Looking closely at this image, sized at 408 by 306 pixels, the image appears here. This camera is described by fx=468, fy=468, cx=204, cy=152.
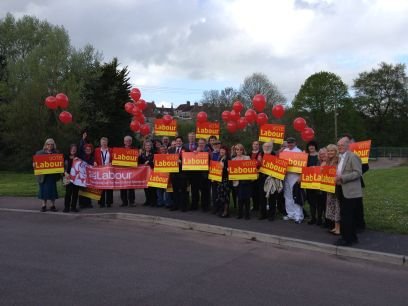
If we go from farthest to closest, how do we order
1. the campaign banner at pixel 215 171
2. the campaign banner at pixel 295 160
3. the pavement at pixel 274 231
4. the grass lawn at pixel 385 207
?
the campaign banner at pixel 215 171 < the campaign banner at pixel 295 160 < the grass lawn at pixel 385 207 < the pavement at pixel 274 231

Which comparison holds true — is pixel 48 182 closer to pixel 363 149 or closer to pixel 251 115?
pixel 251 115

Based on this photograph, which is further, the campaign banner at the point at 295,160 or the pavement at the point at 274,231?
the campaign banner at the point at 295,160

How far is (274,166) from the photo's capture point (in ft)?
36.1

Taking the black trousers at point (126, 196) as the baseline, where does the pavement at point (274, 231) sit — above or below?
below

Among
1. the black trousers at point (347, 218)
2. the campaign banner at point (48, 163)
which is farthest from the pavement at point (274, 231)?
the campaign banner at point (48, 163)

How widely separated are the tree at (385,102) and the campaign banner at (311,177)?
7788cm

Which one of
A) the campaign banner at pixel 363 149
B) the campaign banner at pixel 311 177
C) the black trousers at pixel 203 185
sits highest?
the campaign banner at pixel 363 149

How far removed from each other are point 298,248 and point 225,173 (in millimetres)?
3166

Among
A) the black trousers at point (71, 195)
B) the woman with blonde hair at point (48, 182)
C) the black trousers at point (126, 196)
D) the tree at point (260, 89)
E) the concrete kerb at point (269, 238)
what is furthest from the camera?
the tree at point (260, 89)

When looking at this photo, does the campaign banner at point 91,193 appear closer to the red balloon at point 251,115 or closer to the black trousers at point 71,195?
the black trousers at point 71,195

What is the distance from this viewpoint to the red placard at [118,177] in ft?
43.6

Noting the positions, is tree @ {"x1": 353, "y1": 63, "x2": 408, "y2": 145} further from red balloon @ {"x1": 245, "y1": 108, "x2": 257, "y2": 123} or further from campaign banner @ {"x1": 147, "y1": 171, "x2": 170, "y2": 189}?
campaign banner @ {"x1": 147, "y1": 171, "x2": 170, "y2": 189}

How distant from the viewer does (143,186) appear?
43.8 feet

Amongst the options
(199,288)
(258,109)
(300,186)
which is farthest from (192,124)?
(199,288)
